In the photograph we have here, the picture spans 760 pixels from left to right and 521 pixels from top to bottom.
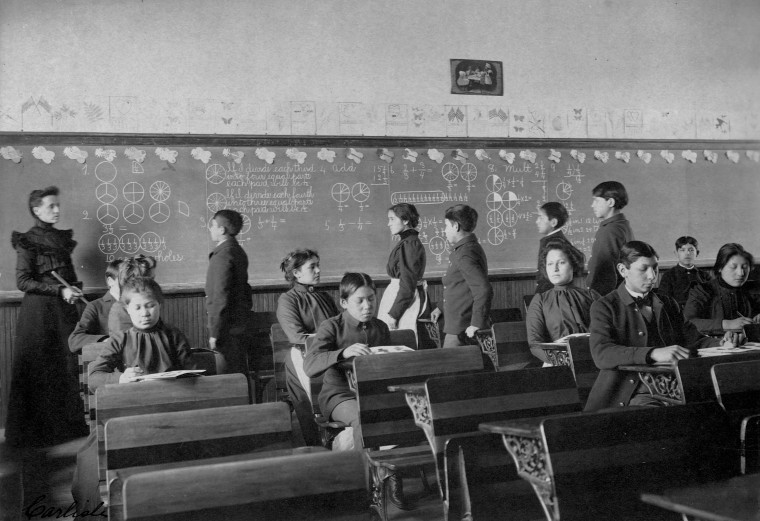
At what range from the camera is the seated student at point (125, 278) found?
11.7 ft

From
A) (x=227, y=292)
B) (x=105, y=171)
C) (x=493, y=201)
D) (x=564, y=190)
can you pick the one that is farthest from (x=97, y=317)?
(x=564, y=190)

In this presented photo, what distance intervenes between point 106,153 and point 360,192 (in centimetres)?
175

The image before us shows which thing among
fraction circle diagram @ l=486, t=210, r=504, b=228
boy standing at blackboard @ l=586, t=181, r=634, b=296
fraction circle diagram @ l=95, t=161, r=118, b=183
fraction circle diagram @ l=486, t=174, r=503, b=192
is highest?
fraction circle diagram @ l=95, t=161, r=118, b=183

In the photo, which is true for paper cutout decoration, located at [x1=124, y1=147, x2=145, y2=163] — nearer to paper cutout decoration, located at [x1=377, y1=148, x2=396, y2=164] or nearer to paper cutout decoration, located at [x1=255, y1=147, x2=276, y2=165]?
paper cutout decoration, located at [x1=255, y1=147, x2=276, y2=165]

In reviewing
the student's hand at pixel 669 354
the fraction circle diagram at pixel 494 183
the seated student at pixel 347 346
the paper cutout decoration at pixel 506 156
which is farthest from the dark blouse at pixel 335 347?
the paper cutout decoration at pixel 506 156

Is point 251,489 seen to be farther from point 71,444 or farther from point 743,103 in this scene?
point 743,103

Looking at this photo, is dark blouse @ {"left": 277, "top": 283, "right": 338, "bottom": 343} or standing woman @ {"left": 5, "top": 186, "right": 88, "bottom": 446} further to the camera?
standing woman @ {"left": 5, "top": 186, "right": 88, "bottom": 446}

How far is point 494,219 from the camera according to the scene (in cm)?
573

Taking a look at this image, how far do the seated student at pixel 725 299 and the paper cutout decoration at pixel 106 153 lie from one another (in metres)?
3.75

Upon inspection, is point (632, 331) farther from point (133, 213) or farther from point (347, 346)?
point (133, 213)

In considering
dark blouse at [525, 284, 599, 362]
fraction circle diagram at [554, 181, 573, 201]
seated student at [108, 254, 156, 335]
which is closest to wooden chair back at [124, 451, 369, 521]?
seated student at [108, 254, 156, 335]

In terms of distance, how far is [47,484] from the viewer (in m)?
3.48

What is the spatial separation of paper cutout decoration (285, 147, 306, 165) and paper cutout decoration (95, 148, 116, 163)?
1.16 m

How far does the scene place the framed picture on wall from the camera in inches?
223
